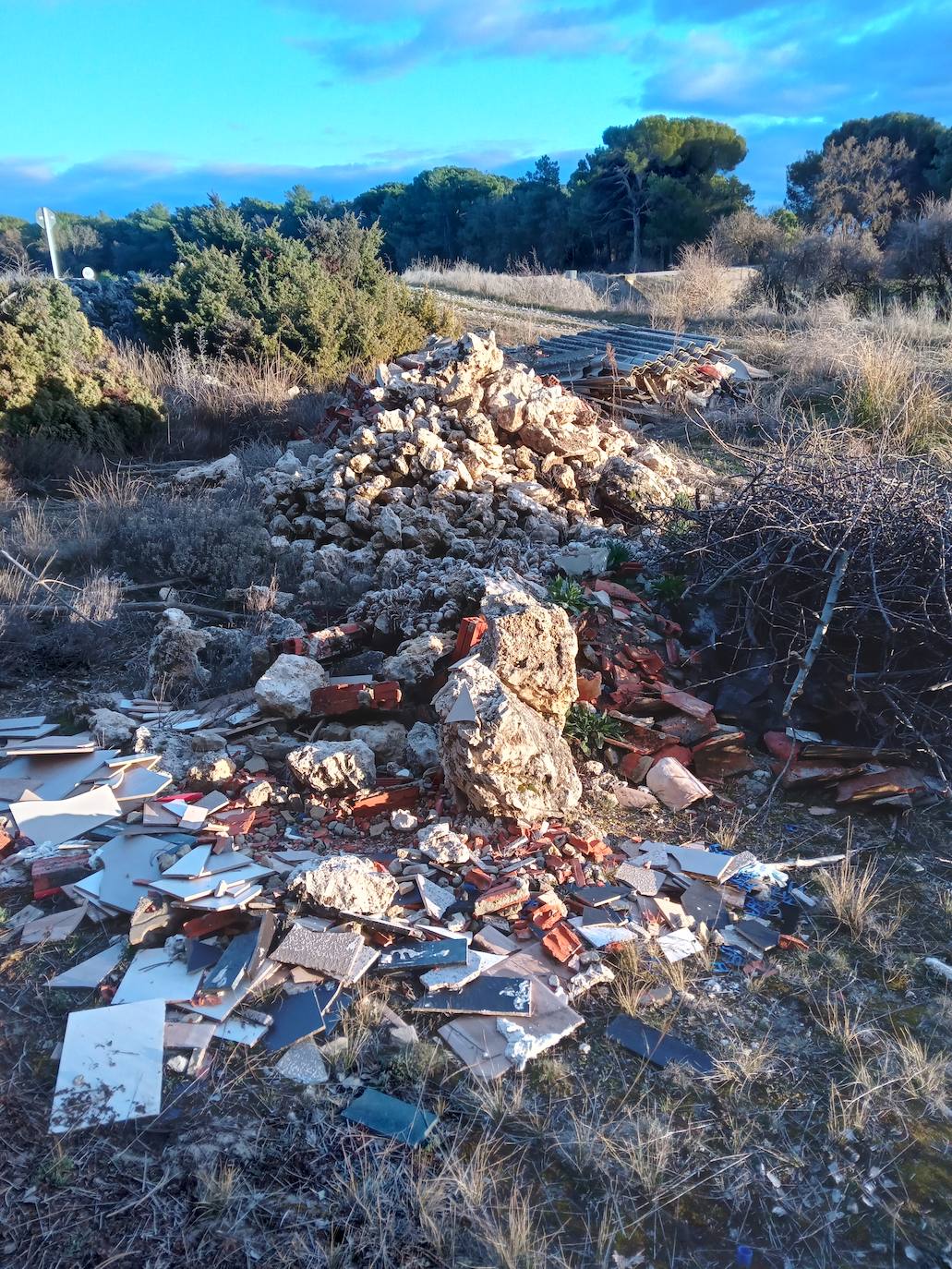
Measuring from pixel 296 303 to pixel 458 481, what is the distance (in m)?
6.67

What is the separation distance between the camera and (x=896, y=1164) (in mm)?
2191

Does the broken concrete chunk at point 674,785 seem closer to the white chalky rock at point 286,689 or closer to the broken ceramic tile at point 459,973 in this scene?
the broken ceramic tile at point 459,973

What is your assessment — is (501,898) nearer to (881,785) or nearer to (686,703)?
(686,703)

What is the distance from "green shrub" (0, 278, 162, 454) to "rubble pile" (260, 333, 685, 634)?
316 centimetres

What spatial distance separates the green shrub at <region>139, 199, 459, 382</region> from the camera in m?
11.4

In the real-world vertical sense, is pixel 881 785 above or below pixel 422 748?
below

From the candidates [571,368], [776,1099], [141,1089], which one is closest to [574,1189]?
[776,1099]

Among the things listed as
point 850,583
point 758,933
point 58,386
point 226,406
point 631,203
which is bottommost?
point 758,933

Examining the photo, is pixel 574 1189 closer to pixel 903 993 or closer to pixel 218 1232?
pixel 218 1232

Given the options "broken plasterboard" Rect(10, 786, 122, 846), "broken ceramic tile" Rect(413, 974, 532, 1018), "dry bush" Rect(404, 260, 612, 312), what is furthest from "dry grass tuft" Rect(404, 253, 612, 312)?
"broken ceramic tile" Rect(413, 974, 532, 1018)

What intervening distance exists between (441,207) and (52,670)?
44.8 metres

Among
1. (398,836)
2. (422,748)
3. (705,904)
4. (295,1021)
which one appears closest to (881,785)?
(705,904)

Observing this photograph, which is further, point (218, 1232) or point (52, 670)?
point (52, 670)

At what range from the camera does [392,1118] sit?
2271 millimetres
